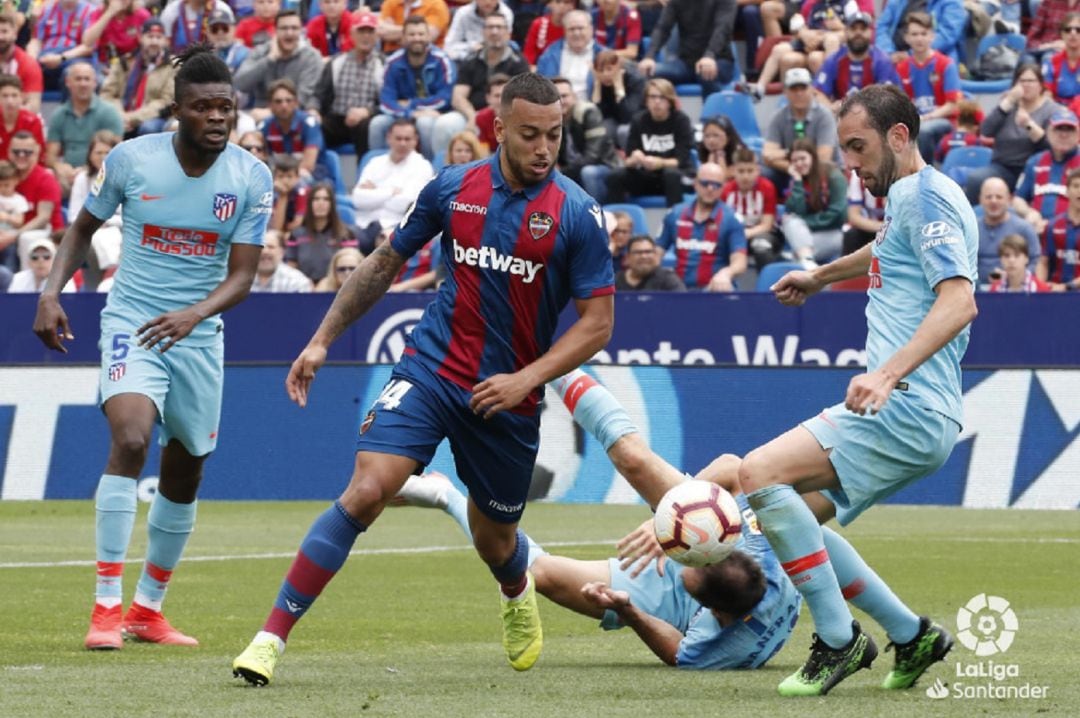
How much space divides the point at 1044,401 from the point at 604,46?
8196 mm

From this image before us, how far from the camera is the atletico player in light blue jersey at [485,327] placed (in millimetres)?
7145

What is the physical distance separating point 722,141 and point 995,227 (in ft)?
10.1

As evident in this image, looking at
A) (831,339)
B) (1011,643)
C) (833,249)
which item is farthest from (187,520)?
(833,249)

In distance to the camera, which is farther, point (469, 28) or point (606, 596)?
point (469, 28)

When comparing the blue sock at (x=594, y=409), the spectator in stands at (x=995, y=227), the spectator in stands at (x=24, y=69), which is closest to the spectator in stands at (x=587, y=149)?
the spectator in stands at (x=995, y=227)

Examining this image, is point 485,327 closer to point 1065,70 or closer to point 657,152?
point 657,152

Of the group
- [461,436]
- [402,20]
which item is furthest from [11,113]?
[461,436]

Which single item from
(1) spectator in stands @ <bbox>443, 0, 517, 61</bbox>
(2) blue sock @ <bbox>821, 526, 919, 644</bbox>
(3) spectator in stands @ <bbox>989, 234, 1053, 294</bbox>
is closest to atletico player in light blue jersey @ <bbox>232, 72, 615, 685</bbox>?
(2) blue sock @ <bbox>821, 526, 919, 644</bbox>

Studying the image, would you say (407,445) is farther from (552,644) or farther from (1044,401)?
(1044,401)

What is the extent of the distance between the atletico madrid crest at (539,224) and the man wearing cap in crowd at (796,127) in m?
12.7

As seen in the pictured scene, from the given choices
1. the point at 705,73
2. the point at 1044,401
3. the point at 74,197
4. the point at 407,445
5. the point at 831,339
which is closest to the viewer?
the point at 407,445

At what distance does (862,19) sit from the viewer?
20.1 metres

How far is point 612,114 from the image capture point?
68.8 feet

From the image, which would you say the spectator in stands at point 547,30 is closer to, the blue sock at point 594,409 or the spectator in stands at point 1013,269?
the spectator in stands at point 1013,269
